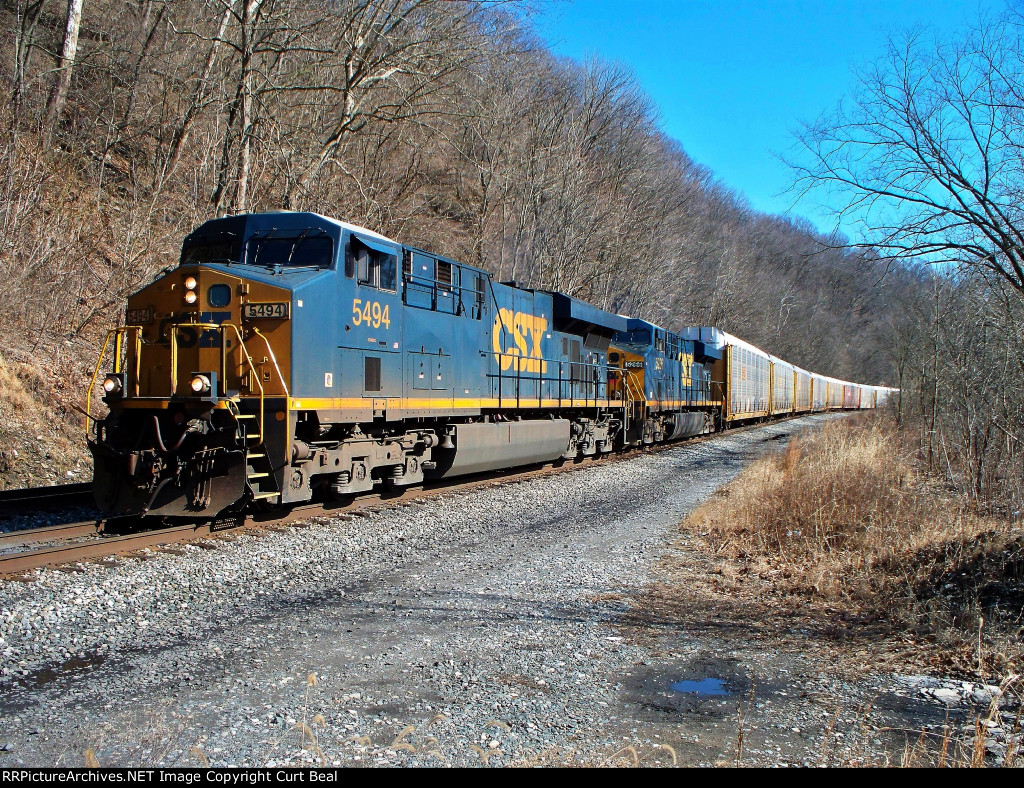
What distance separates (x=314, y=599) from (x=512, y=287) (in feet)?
26.7

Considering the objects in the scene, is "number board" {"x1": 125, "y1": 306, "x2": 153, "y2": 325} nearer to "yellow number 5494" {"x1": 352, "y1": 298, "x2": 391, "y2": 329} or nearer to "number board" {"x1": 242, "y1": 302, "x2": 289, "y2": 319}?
"number board" {"x1": 242, "y1": 302, "x2": 289, "y2": 319}

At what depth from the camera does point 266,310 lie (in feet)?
24.1

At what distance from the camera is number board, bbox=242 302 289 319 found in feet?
24.0

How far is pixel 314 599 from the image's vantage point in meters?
5.62

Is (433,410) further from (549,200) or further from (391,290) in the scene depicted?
(549,200)

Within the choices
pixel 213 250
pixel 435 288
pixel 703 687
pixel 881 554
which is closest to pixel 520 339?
pixel 435 288

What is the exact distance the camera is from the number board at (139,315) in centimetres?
770

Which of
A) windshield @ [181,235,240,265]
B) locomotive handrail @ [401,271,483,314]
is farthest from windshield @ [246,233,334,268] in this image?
locomotive handrail @ [401,271,483,314]

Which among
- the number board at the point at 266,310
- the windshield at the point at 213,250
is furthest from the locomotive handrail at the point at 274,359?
the windshield at the point at 213,250

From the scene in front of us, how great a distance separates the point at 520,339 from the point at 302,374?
5.90 m

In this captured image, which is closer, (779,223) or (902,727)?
(902,727)

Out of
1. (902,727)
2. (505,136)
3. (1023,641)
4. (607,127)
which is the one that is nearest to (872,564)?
(1023,641)

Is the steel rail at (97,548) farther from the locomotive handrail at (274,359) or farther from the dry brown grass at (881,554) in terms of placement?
the dry brown grass at (881,554)

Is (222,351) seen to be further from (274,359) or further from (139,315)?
(139,315)
